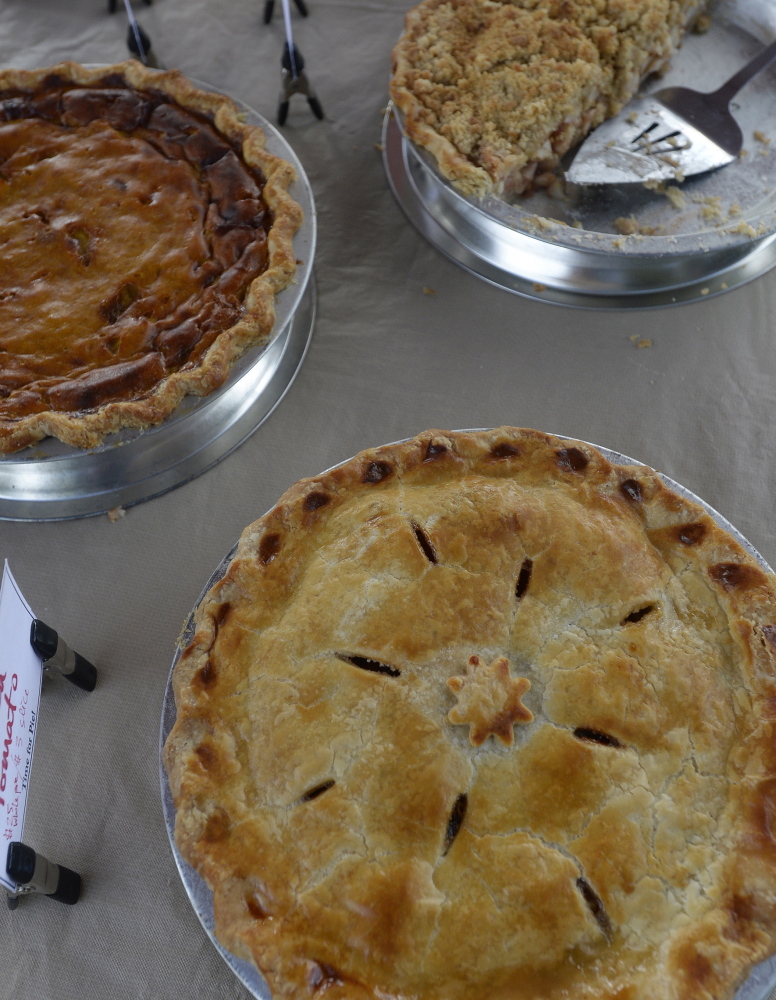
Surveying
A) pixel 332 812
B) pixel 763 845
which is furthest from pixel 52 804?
pixel 763 845

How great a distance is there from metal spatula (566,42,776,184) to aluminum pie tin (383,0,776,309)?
60mm

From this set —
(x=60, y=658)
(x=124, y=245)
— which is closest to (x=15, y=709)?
(x=60, y=658)

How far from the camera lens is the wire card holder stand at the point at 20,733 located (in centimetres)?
176

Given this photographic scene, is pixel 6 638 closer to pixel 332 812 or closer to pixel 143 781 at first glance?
pixel 143 781

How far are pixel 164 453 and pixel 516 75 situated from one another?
2038 millimetres

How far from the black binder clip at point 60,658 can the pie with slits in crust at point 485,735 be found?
0.42 metres

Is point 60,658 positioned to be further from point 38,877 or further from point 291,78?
point 291,78

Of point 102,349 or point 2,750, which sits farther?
point 102,349

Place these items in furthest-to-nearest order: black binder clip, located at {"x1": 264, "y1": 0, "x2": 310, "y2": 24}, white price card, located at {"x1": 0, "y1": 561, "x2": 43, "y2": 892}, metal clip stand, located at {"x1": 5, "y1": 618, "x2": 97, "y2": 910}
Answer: black binder clip, located at {"x1": 264, "y1": 0, "x2": 310, "y2": 24}, metal clip stand, located at {"x1": 5, "y1": 618, "x2": 97, "y2": 910}, white price card, located at {"x1": 0, "y1": 561, "x2": 43, "y2": 892}

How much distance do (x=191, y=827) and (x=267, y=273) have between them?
1757 millimetres

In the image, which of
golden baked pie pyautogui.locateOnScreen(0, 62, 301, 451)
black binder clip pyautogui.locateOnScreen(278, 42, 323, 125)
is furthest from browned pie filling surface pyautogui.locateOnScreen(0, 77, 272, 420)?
black binder clip pyautogui.locateOnScreen(278, 42, 323, 125)

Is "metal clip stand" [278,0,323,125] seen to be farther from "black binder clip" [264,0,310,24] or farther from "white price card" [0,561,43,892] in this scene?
"white price card" [0,561,43,892]

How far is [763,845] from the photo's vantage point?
5.47ft

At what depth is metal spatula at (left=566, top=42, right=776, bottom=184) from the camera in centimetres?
316
